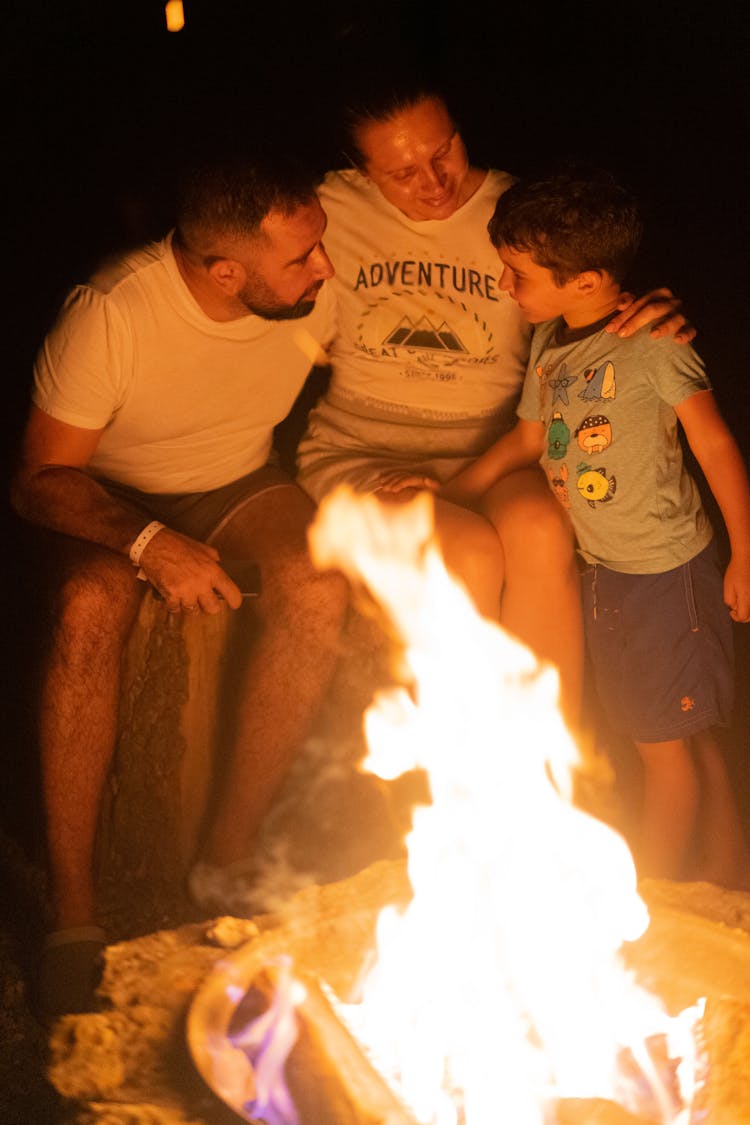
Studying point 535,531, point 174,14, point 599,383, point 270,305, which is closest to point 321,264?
point 270,305

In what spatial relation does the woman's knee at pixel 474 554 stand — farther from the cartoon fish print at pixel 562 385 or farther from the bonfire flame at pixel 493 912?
the cartoon fish print at pixel 562 385

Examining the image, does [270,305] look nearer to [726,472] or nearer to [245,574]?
[245,574]

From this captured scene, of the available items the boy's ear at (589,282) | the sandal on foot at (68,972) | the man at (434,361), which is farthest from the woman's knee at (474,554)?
the sandal on foot at (68,972)

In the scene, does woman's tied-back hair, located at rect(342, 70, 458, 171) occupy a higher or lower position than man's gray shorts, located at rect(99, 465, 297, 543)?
higher

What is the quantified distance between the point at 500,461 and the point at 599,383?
0.42m

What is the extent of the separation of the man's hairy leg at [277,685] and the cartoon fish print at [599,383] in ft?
2.66

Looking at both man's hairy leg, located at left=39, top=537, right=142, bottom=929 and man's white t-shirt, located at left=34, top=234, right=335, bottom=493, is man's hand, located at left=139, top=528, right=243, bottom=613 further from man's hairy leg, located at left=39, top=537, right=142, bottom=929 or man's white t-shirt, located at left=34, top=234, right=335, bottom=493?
man's white t-shirt, located at left=34, top=234, right=335, bottom=493

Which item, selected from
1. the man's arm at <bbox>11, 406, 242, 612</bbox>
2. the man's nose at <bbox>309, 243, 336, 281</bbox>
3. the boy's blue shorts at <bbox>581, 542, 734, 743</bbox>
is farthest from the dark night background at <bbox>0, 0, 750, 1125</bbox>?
the boy's blue shorts at <bbox>581, 542, 734, 743</bbox>

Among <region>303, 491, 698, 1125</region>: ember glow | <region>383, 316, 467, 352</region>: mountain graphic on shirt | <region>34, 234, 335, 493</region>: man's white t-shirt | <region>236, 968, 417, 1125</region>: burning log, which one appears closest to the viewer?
<region>236, 968, 417, 1125</region>: burning log

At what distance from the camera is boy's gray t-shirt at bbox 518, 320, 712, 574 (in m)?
2.91

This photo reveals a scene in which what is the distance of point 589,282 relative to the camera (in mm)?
2953

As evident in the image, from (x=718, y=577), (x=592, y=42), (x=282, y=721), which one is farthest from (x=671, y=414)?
(x=592, y=42)

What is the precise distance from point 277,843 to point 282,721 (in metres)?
0.47

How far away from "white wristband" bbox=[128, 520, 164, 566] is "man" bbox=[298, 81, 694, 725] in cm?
59
